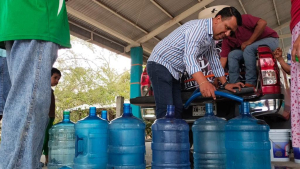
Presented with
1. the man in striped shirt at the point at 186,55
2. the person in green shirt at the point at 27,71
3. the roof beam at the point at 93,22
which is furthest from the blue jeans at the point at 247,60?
the roof beam at the point at 93,22

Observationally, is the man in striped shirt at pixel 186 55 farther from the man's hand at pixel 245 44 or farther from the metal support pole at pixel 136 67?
the metal support pole at pixel 136 67

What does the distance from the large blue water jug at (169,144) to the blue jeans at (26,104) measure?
1.03 meters

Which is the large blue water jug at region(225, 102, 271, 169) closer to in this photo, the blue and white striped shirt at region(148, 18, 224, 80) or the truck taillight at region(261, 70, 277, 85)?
the blue and white striped shirt at region(148, 18, 224, 80)

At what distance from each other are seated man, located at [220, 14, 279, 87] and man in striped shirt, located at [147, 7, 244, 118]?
19.2 inches

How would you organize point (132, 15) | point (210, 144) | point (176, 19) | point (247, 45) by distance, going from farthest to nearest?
point (176, 19) < point (132, 15) < point (247, 45) < point (210, 144)

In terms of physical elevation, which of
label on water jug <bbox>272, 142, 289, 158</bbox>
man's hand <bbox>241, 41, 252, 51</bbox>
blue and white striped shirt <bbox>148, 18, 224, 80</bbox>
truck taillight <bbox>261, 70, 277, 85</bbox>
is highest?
man's hand <bbox>241, 41, 252, 51</bbox>

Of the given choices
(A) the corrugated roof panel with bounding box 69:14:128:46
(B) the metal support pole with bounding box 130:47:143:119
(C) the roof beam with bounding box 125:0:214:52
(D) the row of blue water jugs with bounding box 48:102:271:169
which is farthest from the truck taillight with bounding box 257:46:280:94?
(B) the metal support pole with bounding box 130:47:143:119

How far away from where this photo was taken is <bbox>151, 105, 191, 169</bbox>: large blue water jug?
243 centimetres

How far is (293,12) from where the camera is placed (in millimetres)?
2238

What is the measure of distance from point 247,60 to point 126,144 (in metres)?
1.93

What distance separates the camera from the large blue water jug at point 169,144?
7.97ft

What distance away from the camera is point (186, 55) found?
2.48 m

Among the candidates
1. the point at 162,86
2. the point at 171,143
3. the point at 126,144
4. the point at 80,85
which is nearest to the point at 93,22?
the point at 162,86

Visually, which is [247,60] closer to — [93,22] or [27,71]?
[27,71]
